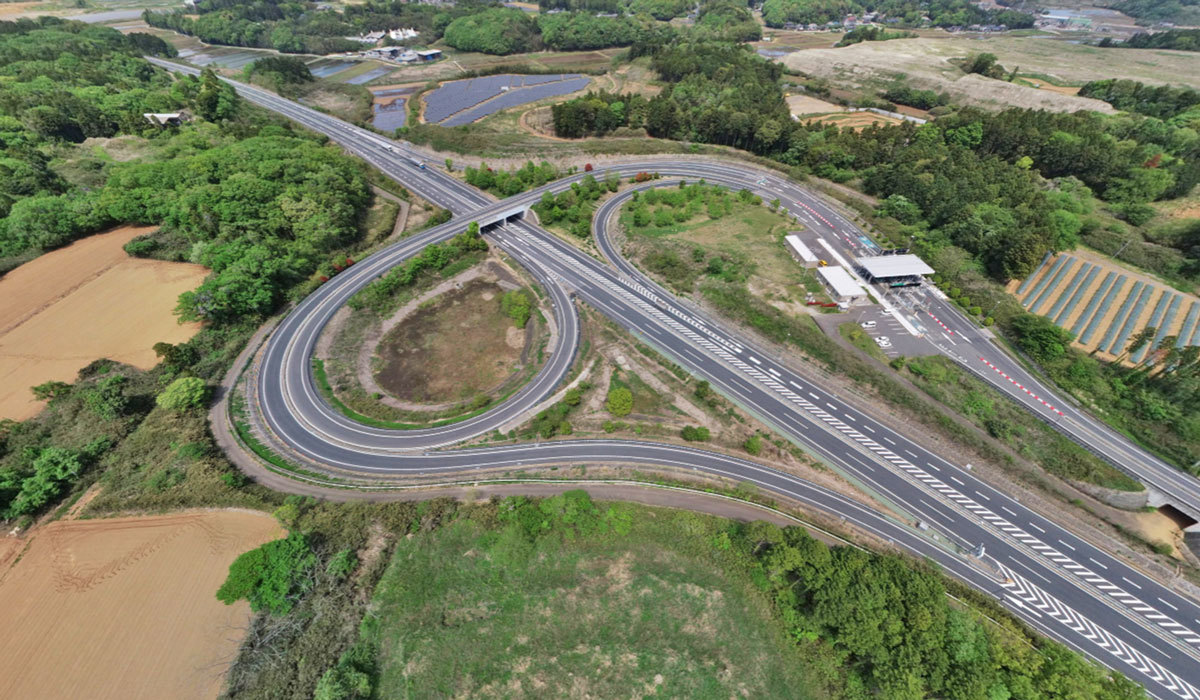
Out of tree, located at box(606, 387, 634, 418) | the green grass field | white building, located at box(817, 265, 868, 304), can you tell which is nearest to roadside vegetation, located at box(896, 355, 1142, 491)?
white building, located at box(817, 265, 868, 304)

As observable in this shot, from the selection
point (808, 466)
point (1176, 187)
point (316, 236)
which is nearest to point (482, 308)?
point (316, 236)

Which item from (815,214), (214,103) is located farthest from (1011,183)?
(214,103)

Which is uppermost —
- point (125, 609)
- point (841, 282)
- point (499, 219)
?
point (499, 219)

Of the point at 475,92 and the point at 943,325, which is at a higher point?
the point at 475,92

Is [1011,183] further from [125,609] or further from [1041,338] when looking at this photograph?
[125,609]

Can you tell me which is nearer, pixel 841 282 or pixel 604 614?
pixel 604 614

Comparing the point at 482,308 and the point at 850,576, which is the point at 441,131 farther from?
the point at 850,576

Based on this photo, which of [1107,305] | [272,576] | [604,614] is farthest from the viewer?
[1107,305]
